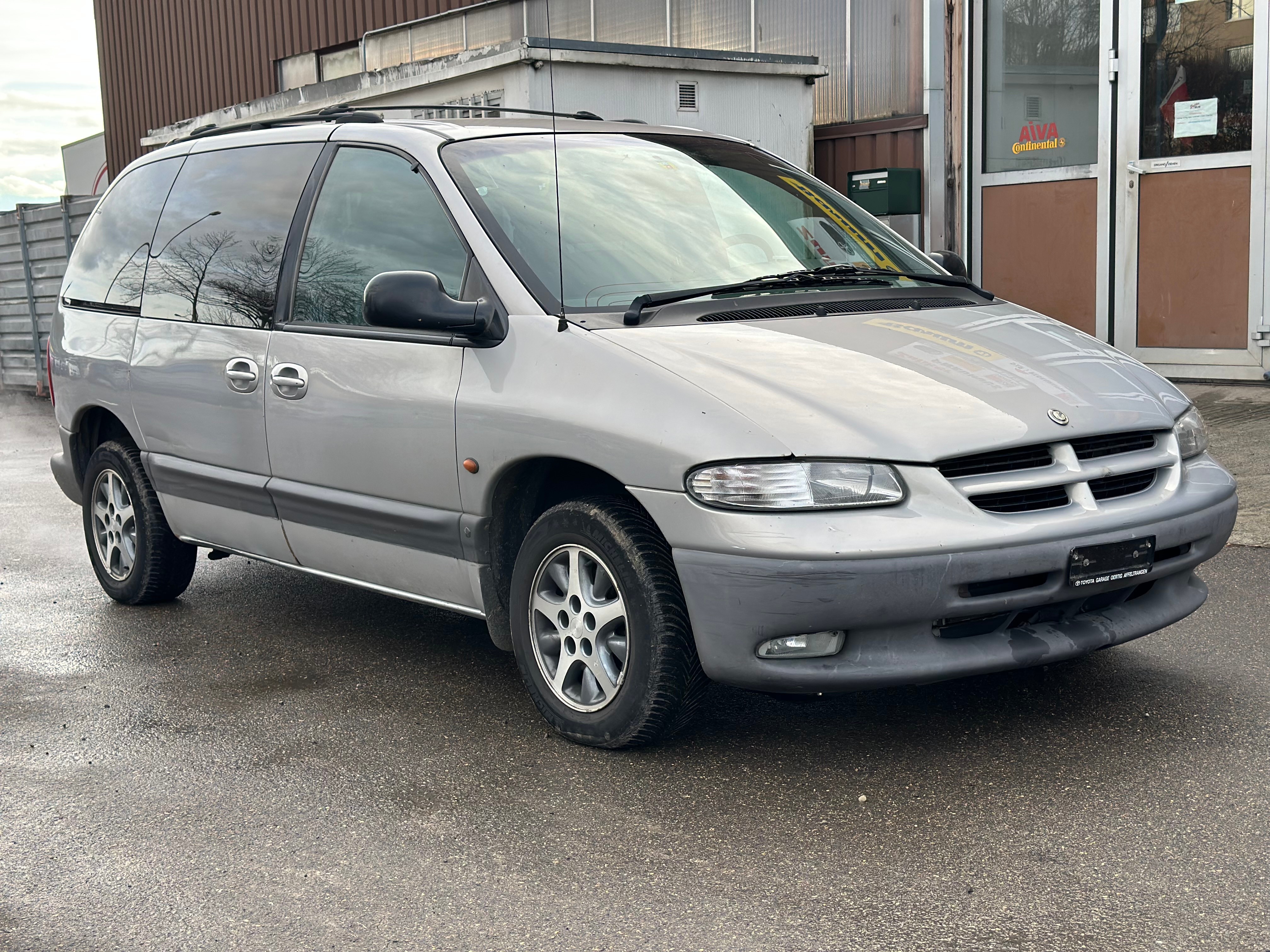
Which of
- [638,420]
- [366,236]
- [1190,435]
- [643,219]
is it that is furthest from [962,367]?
[366,236]

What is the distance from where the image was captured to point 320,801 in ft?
12.2

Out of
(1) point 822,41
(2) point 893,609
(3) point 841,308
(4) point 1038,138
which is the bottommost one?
A: (2) point 893,609

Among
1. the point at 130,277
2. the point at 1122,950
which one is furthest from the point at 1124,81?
the point at 1122,950

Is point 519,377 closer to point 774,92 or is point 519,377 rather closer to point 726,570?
point 726,570

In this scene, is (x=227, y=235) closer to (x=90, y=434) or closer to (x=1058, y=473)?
(x=90, y=434)

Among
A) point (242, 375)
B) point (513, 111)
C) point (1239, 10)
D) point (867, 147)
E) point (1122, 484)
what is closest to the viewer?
point (1122, 484)

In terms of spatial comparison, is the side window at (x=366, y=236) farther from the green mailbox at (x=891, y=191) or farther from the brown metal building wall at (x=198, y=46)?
the brown metal building wall at (x=198, y=46)

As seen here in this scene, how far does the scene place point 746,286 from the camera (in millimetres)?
4344

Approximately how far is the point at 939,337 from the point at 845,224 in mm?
1098

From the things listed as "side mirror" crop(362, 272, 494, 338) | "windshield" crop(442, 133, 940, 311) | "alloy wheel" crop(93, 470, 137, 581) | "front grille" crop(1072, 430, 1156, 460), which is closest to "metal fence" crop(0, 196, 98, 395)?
"alloy wheel" crop(93, 470, 137, 581)

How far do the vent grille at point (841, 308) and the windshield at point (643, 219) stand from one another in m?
0.23

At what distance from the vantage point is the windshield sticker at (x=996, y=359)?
3881mm

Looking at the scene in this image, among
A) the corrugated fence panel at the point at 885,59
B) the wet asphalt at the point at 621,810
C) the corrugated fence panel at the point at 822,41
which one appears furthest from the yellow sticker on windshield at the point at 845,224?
the corrugated fence panel at the point at 822,41

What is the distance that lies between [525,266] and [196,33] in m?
21.0
